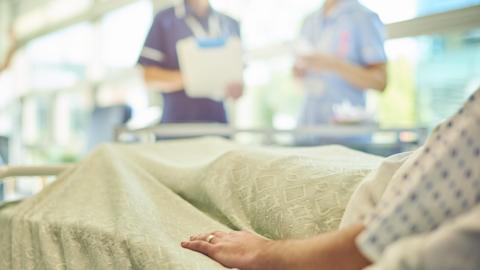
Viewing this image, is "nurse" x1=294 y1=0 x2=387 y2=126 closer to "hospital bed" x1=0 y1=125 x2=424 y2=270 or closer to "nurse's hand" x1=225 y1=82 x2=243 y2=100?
"nurse's hand" x1=225 y1=82 x2=243 y2=100

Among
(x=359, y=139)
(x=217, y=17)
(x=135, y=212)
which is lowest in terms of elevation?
(x=359, y=139)

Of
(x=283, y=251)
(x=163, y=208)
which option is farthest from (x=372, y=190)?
(x=163, y=208)

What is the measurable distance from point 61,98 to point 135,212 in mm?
5246

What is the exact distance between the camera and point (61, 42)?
6.10 m

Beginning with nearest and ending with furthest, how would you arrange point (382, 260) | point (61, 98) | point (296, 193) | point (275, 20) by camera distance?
point (382, 260), point (296, 193), point (275, 20), point (61, 98)

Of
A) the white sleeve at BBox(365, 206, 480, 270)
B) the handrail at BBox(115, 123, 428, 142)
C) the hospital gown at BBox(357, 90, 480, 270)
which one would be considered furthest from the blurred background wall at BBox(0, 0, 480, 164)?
the white sleeve at BBox(365, 206, 480, 270)

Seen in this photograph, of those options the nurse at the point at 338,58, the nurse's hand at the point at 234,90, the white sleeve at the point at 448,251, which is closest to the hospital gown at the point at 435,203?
the white sleeve at the point at 448,251

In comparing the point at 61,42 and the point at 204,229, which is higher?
the point at 61,42

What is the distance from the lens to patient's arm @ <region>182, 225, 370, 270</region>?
2.30 feet

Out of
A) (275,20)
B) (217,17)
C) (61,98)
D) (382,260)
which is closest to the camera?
(382,260)

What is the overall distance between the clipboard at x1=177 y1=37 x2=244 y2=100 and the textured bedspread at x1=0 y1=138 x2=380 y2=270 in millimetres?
984

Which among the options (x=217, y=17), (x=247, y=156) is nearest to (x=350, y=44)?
(x=217, y=17)

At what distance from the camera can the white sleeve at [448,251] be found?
503mm

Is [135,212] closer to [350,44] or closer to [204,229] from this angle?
[204,229]
